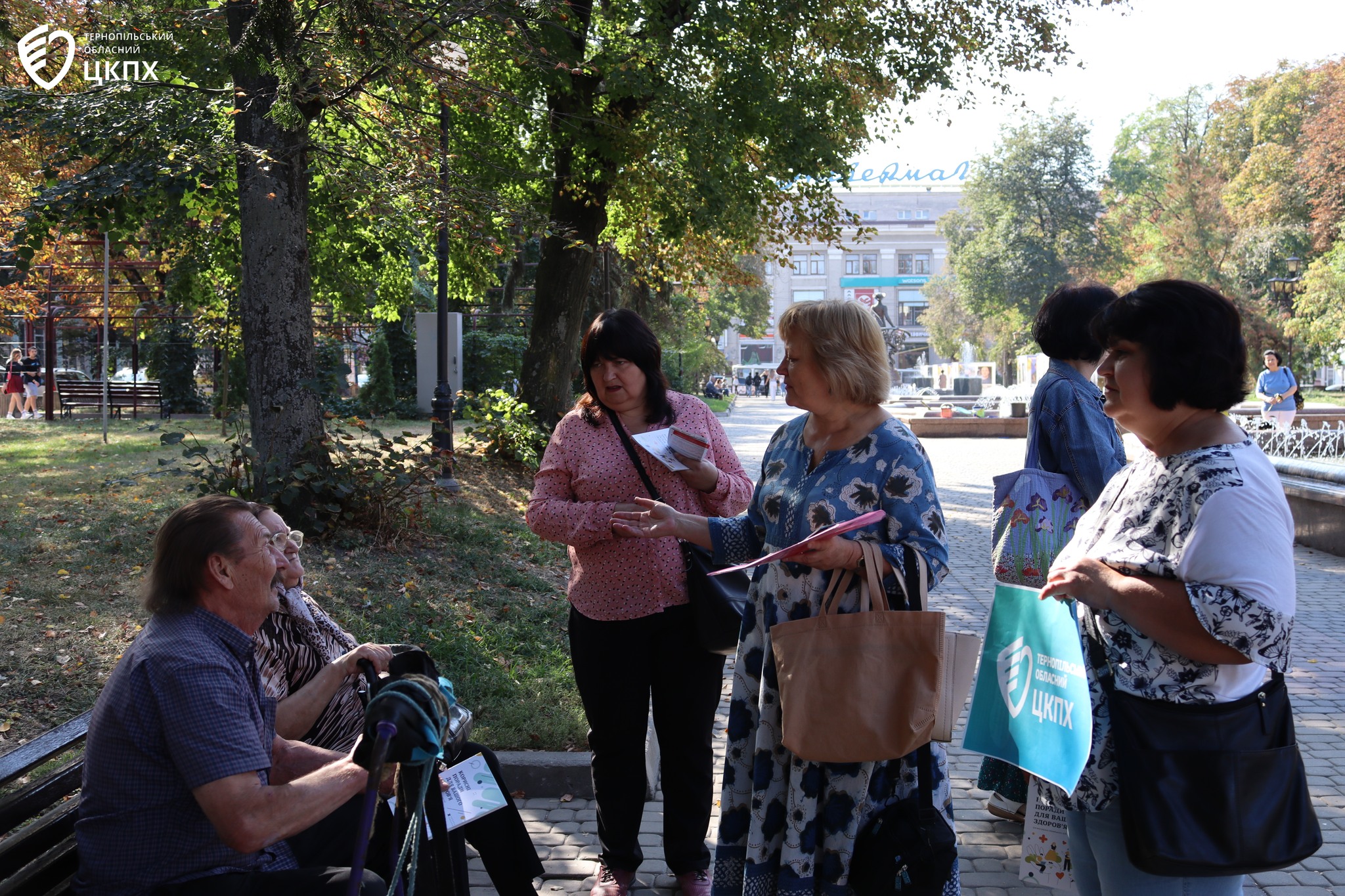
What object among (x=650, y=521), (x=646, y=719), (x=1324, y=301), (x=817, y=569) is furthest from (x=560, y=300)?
(x=1324, y=301)

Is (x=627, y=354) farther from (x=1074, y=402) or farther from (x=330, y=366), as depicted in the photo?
(x=330, y=366)

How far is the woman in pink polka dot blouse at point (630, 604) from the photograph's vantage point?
3.63 metres

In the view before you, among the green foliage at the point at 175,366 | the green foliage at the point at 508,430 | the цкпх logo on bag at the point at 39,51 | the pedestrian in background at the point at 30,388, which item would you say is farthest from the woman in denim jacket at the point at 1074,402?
the green foliage at the point at 175,366

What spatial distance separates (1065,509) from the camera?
3771 millimetres

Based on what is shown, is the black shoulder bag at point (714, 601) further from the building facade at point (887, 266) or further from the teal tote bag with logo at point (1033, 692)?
the building facade at point (887, 266)

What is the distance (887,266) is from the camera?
112188 millimetres

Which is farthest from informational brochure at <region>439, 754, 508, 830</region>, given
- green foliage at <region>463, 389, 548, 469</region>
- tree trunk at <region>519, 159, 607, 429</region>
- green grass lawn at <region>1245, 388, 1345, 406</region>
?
green grass lawn at <region>1245, 388, 1345, 406</region>

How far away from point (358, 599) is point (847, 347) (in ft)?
17.0

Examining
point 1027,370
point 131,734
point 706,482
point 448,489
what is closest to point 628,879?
point 706,482

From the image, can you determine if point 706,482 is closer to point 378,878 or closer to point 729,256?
point 378,878

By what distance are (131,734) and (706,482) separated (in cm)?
195

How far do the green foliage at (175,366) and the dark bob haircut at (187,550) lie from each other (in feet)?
84.0

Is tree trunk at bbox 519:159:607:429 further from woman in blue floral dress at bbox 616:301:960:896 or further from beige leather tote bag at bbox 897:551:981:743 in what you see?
beige leather tote bag at bbox 897:551:981:743

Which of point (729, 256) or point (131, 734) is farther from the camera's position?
point (729, 256)
